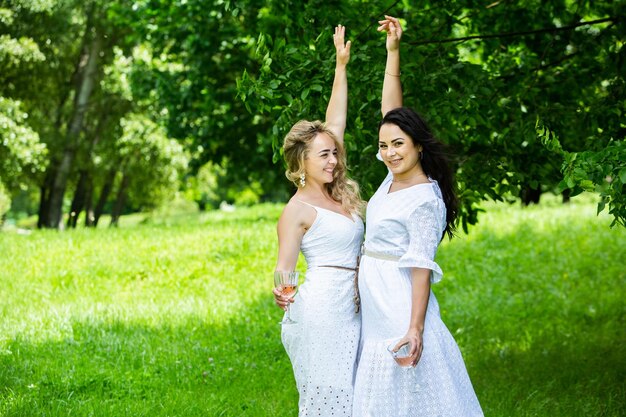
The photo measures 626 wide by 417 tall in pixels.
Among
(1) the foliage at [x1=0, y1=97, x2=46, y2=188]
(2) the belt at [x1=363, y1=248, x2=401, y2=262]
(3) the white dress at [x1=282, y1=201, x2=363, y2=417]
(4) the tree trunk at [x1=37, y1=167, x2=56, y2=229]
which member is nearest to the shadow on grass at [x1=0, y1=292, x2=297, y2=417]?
(3) the white dress at [x1=282, y1=201, x2=363, y2=417]

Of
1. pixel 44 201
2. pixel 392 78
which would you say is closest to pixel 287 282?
pixel 392 78

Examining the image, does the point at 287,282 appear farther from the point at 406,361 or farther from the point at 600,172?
the point at 600,172

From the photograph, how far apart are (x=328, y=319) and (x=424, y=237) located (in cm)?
81

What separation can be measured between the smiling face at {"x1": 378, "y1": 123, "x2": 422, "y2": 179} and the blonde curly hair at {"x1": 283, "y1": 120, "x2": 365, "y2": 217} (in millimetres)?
576

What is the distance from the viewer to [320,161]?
4.58m

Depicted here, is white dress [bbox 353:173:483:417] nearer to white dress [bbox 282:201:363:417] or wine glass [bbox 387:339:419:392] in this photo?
wine glass [bbox 387:339:419:392]

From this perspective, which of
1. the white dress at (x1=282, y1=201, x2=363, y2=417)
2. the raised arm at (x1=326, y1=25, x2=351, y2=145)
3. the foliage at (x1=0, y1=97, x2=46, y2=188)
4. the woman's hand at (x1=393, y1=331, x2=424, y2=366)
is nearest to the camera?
the woman's hand at (x1=393, y1=331, x2=424, y2=366)

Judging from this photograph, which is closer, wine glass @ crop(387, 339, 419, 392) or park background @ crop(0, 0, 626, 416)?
wine glass @ crop(387, 339, 419, 392)

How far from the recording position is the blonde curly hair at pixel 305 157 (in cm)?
462

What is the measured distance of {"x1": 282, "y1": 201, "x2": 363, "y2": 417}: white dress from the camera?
4.32 meters

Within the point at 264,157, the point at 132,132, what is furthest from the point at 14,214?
the point at 264,157

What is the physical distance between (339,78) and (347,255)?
1293 mm

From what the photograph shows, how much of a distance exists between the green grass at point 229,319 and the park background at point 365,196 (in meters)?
0.03

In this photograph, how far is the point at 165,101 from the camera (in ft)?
55.2
